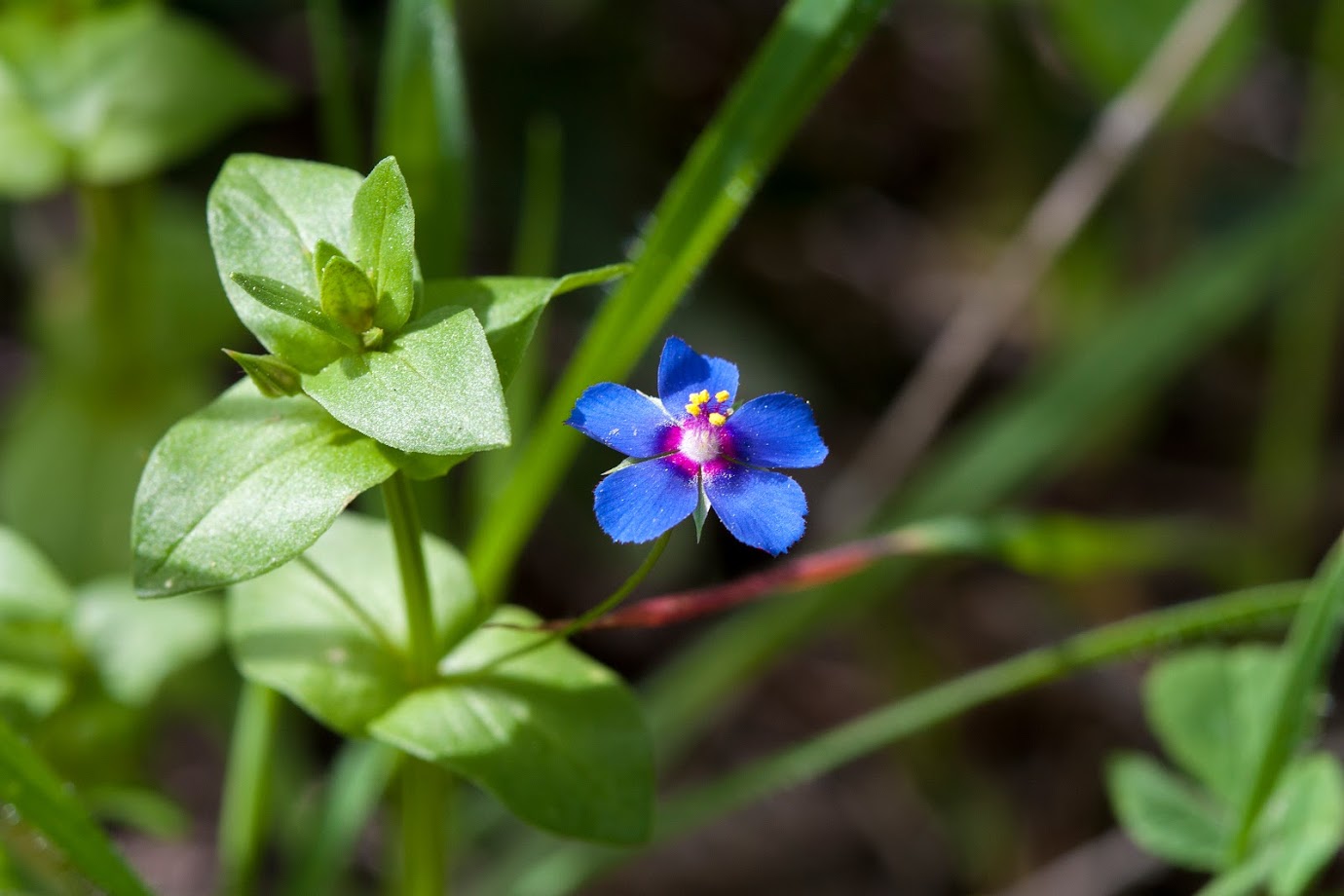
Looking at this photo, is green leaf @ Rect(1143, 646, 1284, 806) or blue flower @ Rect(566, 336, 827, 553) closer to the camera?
blue flower @ Rect(566, 336, 827, 553)

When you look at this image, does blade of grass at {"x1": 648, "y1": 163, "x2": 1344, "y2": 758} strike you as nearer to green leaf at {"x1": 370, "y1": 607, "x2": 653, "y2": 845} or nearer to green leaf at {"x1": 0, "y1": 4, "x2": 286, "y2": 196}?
green leaf at {"x1": 370, "y1": 607, "x2": 653, "y2": 845}

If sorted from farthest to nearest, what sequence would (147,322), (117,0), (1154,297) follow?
(1154,297), (147,322), (117,0)

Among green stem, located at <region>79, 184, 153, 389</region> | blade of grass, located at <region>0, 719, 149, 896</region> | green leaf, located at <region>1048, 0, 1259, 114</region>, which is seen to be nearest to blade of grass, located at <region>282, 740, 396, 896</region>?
blade of grass, located at <region>0, 719, 149, 896</region>

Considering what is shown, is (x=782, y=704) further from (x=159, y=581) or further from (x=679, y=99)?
(x=159, y=581)

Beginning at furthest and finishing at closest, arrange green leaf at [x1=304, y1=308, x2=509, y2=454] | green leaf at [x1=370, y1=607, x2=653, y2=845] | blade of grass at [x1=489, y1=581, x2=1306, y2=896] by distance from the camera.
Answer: blade of grass at [x1=489, y1=581, x2=1306, y2=896], green leaf at [x1=370, y1=607, x2=653, y2=845], green leaf at [x1=304, y1=308, x2=509, y2=454]

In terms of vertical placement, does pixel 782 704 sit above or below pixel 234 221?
below

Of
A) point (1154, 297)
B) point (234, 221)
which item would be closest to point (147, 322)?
point (234, 221)

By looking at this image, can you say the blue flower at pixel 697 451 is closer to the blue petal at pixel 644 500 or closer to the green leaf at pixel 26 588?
the blue petal at pixel 644 500
